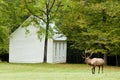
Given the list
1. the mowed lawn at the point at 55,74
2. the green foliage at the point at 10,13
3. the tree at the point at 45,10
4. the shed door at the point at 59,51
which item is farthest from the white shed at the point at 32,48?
the mowed lawn at the point at 55,74

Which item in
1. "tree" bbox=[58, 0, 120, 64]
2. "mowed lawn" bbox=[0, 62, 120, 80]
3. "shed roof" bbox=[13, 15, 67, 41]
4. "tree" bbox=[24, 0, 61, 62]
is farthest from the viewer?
"shed roof" bbox=[13, 15, 67, 41]

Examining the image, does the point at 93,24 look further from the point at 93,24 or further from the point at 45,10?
the point at 45,10

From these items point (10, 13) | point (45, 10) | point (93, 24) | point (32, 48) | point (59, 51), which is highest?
point (45, 10)

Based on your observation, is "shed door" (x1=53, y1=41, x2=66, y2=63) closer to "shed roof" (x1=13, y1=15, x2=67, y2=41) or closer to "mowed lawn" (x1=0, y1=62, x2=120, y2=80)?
"shed roof" (x1=13, y1=15, x2=67, y2=41)

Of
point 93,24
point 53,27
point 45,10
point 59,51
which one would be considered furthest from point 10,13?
point 93,24

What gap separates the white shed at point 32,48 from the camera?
5019 cm

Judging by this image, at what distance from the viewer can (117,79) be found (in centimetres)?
1923

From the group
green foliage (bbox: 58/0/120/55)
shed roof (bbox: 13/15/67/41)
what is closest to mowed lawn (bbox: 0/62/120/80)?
green foliage (bbox: 58/0/120/55)

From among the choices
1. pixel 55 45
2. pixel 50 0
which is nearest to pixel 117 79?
pixel 50 0

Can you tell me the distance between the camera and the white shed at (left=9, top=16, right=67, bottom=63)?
165 ft

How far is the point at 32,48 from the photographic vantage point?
168 ft

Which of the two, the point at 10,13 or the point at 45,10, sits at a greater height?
the point at 45,10

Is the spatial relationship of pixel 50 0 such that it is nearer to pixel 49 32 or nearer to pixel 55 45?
pixel 49 32

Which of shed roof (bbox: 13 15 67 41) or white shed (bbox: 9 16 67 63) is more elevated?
shed roof (bbox: 13 15 67 41)
